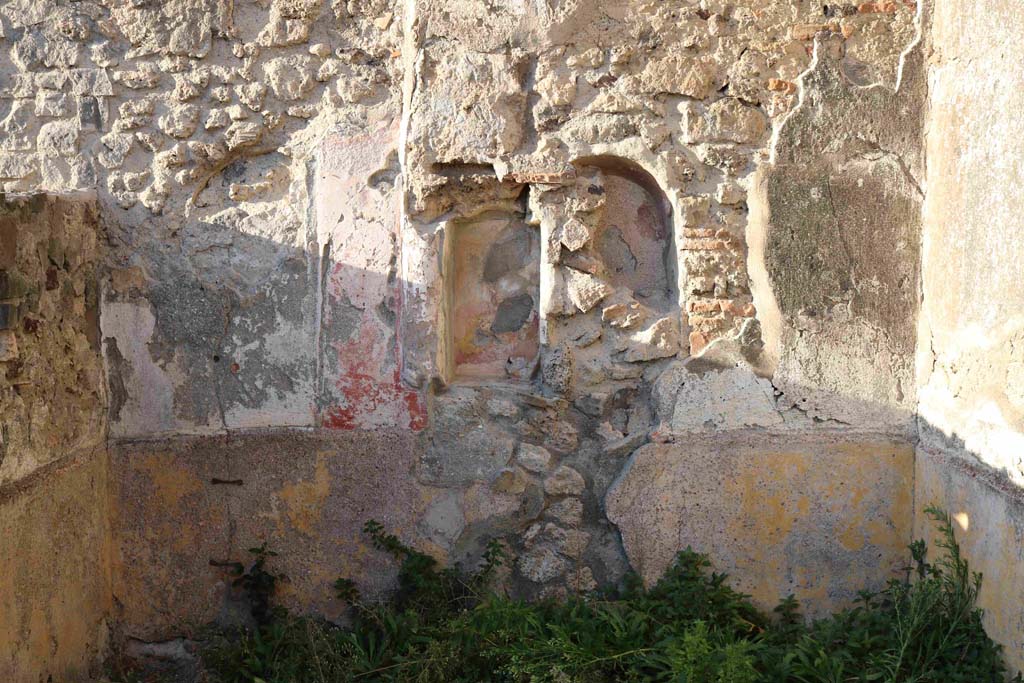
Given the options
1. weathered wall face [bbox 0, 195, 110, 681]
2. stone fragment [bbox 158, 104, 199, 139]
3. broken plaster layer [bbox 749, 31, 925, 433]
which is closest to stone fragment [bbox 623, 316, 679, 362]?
broken plaster layer [bbox 749, 31, 925, 433]

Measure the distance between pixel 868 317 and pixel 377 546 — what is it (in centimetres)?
216

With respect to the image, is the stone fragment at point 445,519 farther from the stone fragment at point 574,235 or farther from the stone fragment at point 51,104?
the stone fragment at point 51,104

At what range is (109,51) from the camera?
395cm

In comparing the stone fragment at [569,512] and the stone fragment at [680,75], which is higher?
the stone fragment at [680,75]

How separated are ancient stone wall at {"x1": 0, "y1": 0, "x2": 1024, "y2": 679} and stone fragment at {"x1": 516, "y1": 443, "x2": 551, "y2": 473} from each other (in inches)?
0.5

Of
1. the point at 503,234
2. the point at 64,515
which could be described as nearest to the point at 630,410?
the point at 503,234

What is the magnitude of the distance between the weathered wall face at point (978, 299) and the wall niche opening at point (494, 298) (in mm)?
1555

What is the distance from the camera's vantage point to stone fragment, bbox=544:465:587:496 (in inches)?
155

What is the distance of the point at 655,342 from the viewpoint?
392 centimetres

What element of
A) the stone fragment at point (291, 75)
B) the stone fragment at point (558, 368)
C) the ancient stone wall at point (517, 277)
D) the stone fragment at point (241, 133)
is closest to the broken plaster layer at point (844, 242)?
the ancient stone wall at point (517, 277)

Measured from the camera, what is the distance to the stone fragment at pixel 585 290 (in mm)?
3914

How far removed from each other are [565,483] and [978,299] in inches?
65.7

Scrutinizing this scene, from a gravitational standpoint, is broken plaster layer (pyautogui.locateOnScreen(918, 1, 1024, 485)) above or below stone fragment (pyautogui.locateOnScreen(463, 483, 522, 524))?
above

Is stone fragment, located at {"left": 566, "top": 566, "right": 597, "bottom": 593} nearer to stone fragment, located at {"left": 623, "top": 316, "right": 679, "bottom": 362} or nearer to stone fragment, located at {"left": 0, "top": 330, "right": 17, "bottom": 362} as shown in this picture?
stone fragment, located at {"left": 623, "top": 316, "right": 679, "bottom": 362}
